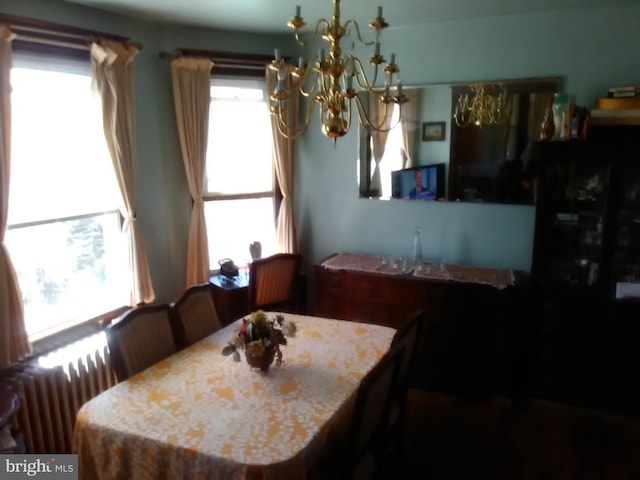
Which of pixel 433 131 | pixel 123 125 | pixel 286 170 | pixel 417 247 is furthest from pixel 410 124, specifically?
pixel 123 125

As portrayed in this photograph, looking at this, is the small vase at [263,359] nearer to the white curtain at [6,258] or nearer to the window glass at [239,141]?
the white curtain at [6,258]

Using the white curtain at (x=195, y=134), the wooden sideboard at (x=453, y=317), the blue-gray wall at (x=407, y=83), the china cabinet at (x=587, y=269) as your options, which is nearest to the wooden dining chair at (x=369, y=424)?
the wooden sideboard at (x=453, y=317)

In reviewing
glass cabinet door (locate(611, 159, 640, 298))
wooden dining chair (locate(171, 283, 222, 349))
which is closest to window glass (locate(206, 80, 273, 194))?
wooden dining chair (locate(171, 283, 222, 349))

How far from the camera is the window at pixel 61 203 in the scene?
274 cm

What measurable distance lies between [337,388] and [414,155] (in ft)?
6.98

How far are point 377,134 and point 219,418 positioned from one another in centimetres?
258

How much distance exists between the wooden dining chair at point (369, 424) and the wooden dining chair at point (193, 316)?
3.64 ft

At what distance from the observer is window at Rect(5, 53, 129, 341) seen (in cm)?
274

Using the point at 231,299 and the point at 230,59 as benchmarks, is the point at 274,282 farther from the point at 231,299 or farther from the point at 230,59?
the point at 230,59

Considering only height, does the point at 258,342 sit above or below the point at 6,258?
below

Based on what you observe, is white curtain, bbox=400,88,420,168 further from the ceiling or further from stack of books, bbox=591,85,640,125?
stack of books, bbox=591,85,640,125

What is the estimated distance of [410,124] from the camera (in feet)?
11.9

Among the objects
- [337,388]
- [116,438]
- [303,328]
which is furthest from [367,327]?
[116,438]

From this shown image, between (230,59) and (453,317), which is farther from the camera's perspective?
(230,59)
